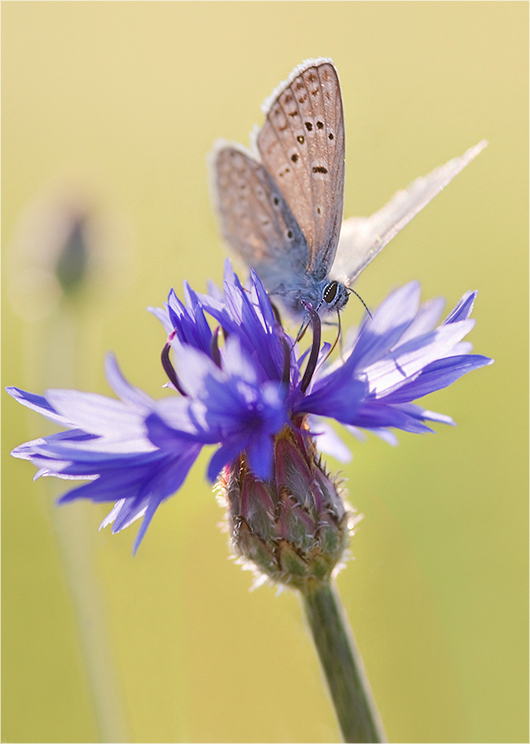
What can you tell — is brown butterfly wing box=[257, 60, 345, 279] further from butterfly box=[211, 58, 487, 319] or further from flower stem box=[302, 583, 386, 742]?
flower stem box=[302, 583, 386, 742]

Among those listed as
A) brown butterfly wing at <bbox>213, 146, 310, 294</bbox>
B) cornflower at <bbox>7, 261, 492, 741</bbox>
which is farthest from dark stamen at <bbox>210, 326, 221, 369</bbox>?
brown butterfly wing at <bbox>213, 146, 310, 294</bbox>

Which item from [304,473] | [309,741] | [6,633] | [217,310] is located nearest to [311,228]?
[217,310]

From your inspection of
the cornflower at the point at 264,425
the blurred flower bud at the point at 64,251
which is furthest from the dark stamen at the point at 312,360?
the blurred flower bud at the point at 64,251

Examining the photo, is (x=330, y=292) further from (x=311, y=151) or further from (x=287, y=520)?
(x=287, y=520)

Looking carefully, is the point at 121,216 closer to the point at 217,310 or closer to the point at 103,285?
the point at 103,285

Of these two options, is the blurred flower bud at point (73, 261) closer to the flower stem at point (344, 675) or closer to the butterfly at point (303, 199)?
the butterfly at point (303, 199)

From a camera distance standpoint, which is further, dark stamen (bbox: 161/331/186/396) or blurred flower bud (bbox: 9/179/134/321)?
blurred flower bud (bbox: 9/179/134/321)

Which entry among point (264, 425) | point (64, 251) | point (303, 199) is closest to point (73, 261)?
point (64, 251)
